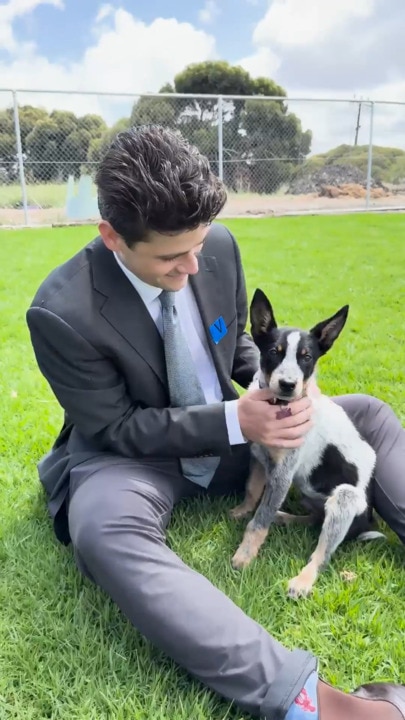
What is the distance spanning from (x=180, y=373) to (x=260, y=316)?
1.19 ft

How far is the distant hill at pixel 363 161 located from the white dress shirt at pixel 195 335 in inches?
525

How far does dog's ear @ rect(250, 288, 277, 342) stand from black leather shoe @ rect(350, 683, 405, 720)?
3.91ft

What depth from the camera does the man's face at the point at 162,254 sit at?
197cm

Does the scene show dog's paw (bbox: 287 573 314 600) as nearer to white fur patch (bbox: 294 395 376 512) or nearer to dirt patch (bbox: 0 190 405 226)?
white fur patch (bbox: 294 395 376 512)

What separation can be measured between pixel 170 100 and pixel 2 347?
392 inches

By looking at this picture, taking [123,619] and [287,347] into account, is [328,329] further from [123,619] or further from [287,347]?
[123,619]

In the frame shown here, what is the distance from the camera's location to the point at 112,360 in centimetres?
229

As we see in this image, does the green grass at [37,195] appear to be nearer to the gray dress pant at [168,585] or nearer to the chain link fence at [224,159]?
the chain link fence at [224,159]

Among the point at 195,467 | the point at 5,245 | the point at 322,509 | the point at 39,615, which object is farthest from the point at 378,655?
the point at 5,245

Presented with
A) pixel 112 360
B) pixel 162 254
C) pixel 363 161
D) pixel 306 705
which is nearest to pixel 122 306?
pixel 112 360

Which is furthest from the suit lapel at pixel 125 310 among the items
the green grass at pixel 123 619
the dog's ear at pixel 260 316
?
the green grass at pixel 123 619

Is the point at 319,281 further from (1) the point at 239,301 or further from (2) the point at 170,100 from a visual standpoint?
(2) the point at 170,100

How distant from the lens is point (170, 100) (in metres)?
13.3

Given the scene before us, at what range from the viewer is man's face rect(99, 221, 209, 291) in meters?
1.97
